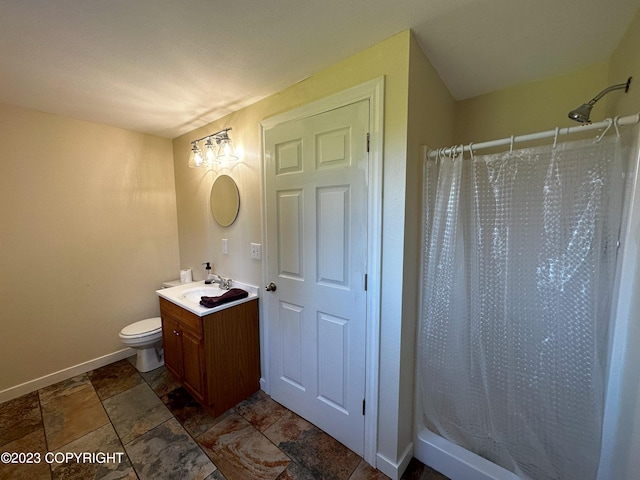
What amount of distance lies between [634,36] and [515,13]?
494mm

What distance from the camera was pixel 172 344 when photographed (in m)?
1.96

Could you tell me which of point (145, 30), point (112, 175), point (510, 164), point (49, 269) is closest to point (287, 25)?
point (145, 30)

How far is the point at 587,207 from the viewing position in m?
0.96

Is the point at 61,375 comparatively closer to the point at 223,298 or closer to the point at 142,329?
the point at 142,329

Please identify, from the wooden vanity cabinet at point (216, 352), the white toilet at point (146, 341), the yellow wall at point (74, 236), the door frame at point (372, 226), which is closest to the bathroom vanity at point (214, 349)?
the wooden vanity cabinet at point (216, 352)

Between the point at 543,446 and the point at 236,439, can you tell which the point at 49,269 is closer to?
the point at 236,439

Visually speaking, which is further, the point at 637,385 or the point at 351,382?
the point at 351,382

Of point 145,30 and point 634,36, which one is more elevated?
point 145,30

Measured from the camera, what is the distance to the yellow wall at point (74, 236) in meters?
1.89

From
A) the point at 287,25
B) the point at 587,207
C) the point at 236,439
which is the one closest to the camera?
the point at 587,207

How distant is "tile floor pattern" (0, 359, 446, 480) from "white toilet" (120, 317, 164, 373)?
0.23 meters

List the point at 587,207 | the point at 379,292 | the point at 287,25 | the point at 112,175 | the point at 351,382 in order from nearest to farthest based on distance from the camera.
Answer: the point at 587,207 → the point at 287,25 → the point at 379,292 → the point at 351,382 → the point at 112,175

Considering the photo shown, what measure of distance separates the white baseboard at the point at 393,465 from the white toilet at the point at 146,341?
1980 millimetres

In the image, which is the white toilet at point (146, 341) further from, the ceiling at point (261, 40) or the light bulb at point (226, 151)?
the ceiling at point (261, 40)
